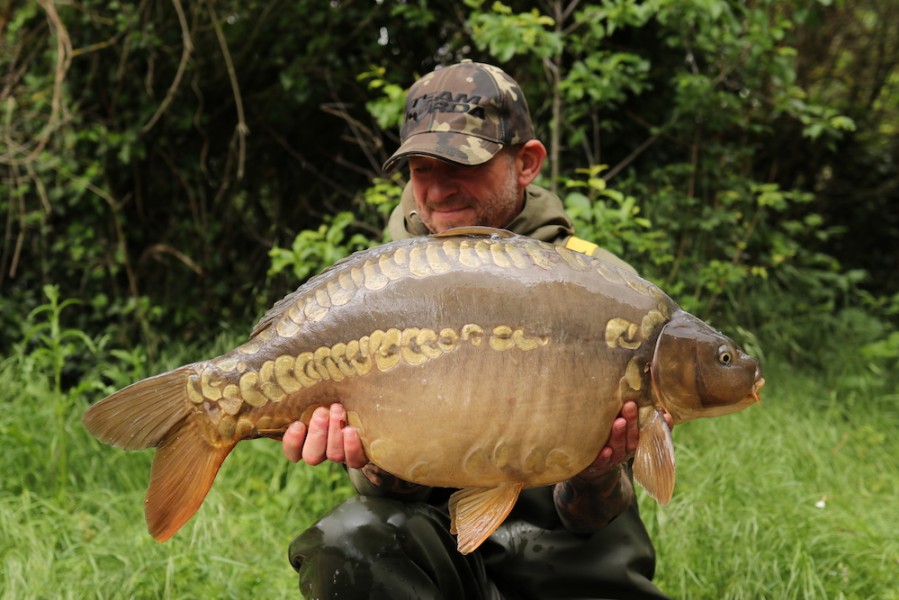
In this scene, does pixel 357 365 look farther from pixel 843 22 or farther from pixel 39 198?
pixel 843 22

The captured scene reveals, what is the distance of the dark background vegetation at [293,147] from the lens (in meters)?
3.94

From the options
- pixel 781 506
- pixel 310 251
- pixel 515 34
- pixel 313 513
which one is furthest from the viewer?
pixel 310 251

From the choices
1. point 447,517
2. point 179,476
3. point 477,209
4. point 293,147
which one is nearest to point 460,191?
point 477,209

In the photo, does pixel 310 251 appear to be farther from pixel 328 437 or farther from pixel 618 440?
pixel 618 440

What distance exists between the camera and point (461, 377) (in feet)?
4.54

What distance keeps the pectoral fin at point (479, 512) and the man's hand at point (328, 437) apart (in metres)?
0.18

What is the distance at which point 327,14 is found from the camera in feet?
14.5

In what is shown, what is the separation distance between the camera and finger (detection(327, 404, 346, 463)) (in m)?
1.45

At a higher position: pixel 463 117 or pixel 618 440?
pixel 463 117

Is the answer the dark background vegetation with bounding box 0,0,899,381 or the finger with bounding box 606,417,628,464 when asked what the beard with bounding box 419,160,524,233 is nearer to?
the finger with bounding box 606,417,628,464

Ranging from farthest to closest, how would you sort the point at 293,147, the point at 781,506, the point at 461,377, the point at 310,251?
the point at 293,147
the point at 310,251
the point at 781,506
the point at 461,377

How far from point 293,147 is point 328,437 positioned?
11.9ft

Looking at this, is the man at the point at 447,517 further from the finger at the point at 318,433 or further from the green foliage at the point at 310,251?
the green foliage at the point at 310,251

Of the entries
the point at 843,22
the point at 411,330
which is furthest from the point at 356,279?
the point at 843,22
